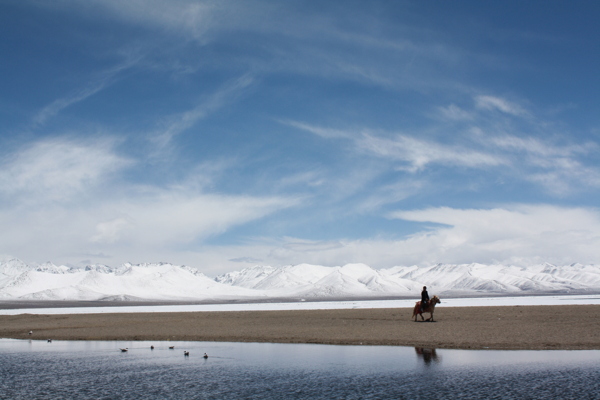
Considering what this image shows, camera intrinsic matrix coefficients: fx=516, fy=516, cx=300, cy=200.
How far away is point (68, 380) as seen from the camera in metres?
20.0

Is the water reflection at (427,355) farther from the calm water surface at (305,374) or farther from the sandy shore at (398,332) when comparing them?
the sandy shore at (398,332)

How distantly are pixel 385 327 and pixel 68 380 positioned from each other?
73.5 ft

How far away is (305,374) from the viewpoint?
1997 cm

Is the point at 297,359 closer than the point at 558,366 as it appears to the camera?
No

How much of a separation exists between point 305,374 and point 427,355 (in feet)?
22.5

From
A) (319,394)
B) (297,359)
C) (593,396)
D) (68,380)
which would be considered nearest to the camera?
(593,396)

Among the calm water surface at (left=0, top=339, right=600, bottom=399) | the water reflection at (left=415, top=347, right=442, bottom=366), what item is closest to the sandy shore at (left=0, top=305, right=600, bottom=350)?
the water reflection at (left=415, top=347, right=442, bottom=366)

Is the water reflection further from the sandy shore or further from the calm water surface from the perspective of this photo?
the sandy shore

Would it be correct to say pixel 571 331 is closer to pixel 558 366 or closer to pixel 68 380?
pixel 558 366

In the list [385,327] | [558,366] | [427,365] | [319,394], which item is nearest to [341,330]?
[385,327]

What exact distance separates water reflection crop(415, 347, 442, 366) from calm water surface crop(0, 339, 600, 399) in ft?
0.15

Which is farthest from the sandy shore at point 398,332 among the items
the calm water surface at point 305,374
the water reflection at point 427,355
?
the calm water surface at point 305,374

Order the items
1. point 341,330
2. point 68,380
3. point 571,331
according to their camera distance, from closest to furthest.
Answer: point 68,380 → point 571,331 → point 341,330

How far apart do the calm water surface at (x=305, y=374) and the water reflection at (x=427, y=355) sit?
5cm
